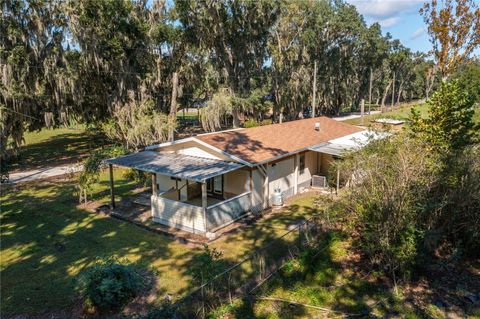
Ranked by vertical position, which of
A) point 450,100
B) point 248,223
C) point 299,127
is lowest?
point 248,223

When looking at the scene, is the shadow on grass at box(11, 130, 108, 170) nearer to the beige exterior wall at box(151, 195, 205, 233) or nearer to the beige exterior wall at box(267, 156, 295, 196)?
the beige exterior wall at box(151, 195, 205, 233)

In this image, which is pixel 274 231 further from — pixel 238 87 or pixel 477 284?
pixel 238 87

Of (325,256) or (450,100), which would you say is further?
(450,100)

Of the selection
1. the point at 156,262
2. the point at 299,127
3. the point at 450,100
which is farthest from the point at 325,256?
the point at 299,127

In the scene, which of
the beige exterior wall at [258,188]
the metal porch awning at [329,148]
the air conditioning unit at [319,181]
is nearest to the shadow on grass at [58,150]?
the beige exterior wall at [258,188]

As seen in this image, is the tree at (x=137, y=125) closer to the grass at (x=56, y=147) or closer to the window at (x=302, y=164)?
the grass at (x=56, y=147)

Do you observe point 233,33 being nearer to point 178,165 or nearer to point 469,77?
point 178,165
